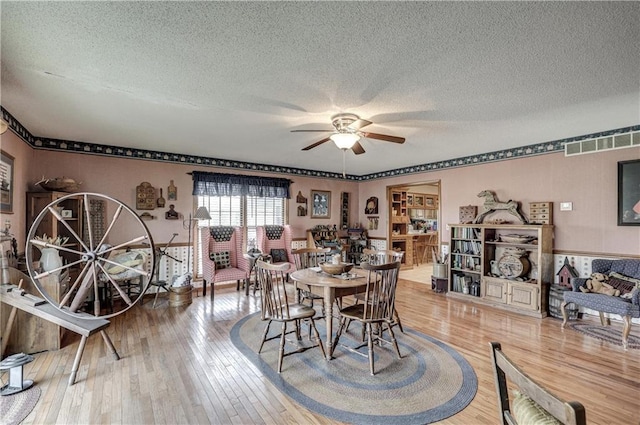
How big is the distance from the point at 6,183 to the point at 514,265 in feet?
21.0

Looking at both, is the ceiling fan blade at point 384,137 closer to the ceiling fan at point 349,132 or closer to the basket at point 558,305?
the ceiling fan at point 349,132

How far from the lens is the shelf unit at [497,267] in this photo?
4.24 metres

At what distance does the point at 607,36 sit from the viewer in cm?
182

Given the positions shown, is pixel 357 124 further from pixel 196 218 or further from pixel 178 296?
pixel 178 296

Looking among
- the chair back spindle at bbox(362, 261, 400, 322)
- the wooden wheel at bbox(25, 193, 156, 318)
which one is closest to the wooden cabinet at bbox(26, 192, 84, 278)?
the wooden wheel at bbox(25, 193, 156, 318)

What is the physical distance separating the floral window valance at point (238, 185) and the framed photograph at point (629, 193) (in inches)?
209

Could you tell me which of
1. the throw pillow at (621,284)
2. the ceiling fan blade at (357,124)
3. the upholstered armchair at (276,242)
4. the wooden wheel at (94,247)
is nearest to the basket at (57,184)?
the wooden wheel at (94,247)

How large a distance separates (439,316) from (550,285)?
170 centimetres

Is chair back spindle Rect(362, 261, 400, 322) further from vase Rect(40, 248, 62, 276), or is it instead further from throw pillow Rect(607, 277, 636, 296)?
vase Rect(40, 248, 62, 276)

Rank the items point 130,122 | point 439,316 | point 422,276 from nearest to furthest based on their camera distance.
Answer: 1. point 130,122
2. point 439,316
3. point 422,276

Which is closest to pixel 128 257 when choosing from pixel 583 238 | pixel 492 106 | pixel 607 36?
pixel 492 106

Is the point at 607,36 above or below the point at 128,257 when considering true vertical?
above

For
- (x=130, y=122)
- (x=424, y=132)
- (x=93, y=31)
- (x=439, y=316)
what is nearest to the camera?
(x=93, y=31)

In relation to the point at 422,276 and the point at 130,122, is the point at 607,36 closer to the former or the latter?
the point at 130,122
